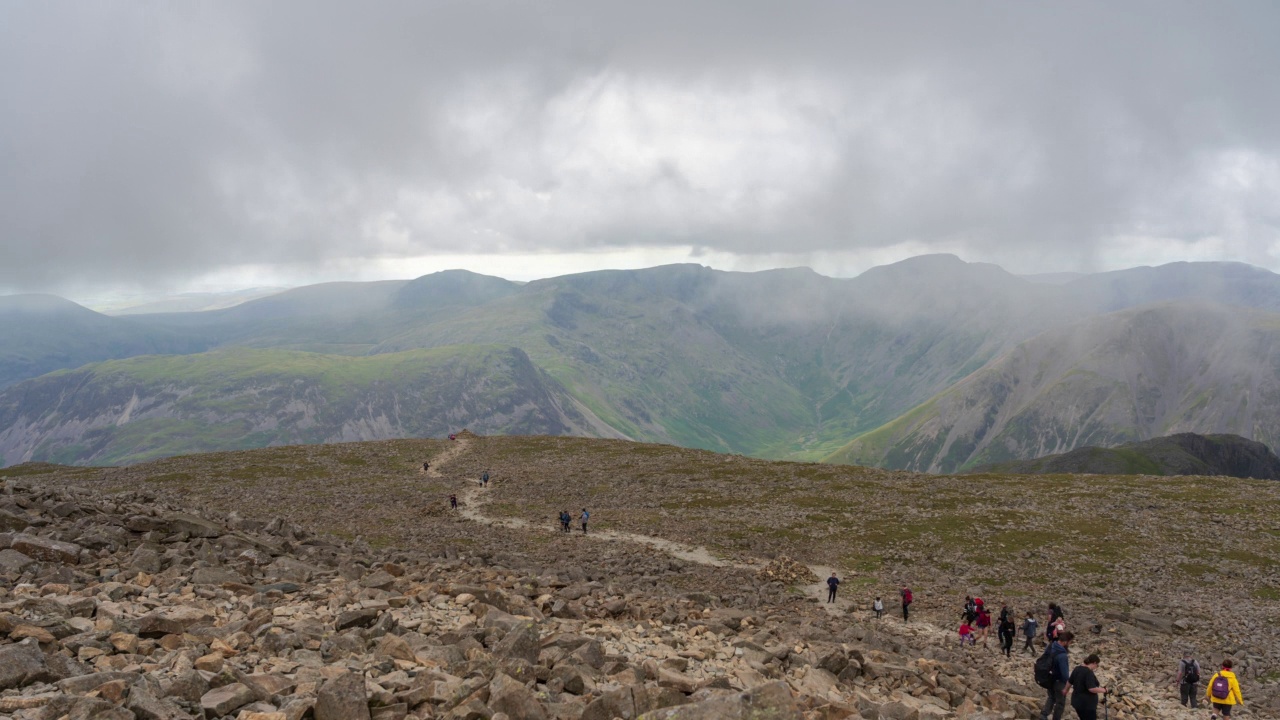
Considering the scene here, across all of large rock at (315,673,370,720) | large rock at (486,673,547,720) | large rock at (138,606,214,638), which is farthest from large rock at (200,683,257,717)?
large rock at (486,673,547,720)

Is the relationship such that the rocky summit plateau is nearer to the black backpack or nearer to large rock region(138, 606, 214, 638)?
large rock region(138, 606, 214, 638)

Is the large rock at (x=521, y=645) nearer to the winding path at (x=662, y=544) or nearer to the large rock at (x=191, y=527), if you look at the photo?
the large rock at (x=191, y=527)

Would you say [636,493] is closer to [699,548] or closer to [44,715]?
[699,548]

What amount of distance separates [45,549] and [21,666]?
13.6 metres

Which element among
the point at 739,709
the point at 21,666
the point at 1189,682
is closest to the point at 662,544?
the point at 1189,682

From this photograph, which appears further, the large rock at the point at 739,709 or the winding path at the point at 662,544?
the winding path at the point at 662,544

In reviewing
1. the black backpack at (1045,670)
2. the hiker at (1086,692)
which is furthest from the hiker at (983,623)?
the hiker at (1086,692)

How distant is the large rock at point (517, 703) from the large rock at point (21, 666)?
9107 mm

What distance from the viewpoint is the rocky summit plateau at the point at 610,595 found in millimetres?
14906

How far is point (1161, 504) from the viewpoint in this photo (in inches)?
2709

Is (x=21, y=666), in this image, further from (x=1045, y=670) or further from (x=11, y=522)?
(x=1045, y=670)

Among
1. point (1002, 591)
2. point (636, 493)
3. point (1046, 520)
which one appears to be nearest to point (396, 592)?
point (1002, 591)

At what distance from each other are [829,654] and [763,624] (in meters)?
6.30

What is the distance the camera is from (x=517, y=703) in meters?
14.3
